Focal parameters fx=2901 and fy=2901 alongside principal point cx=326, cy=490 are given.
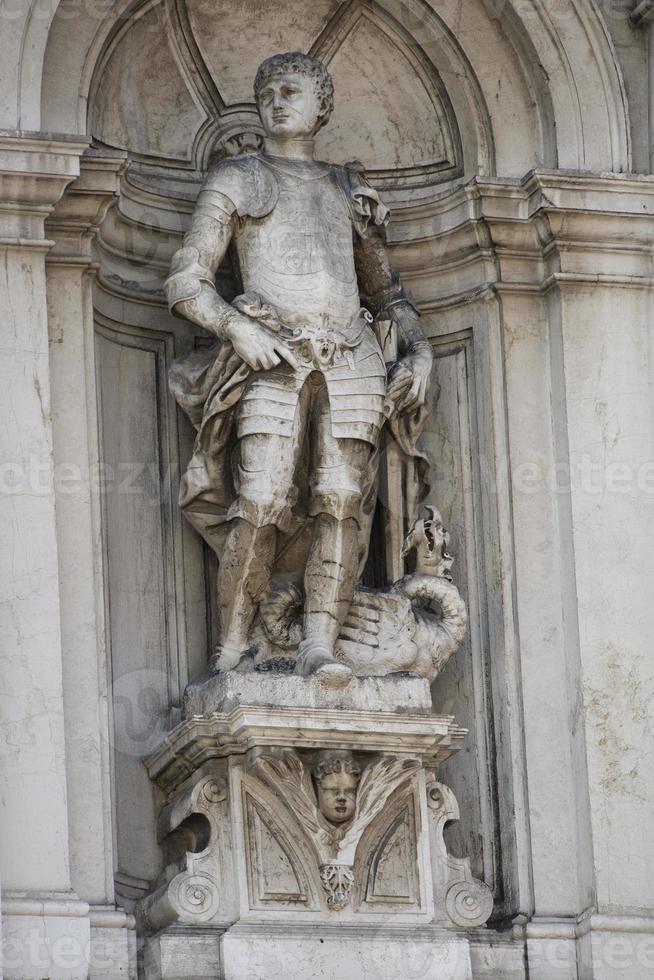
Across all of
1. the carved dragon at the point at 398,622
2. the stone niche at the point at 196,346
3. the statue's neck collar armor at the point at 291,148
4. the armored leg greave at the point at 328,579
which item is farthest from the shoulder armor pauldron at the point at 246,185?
the carved dragon at the point at 398,622

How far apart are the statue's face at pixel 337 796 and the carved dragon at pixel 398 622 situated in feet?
2.08

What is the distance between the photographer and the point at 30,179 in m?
12.3

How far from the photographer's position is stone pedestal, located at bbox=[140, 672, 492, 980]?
38.9 ft

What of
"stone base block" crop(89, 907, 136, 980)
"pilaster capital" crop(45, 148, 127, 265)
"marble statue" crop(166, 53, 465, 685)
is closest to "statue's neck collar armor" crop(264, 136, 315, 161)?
"marble statue" crop(166, 53, 465, 685)

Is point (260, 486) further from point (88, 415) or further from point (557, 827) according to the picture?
point (557, 827)

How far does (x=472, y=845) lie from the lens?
12844mm

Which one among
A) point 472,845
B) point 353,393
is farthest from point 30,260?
point 472,845

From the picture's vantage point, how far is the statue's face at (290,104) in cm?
1291

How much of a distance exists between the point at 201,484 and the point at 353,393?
78 cm

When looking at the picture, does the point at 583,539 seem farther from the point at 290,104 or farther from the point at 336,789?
the point at 290,104

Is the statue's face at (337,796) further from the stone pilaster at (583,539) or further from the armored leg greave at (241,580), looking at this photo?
the stone pilaster at (583,539)

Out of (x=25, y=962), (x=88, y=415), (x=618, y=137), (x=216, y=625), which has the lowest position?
(x=25, y=962)

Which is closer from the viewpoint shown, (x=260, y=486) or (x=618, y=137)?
(x=260, y=486)

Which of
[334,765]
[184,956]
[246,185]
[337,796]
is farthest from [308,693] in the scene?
[246,185]
